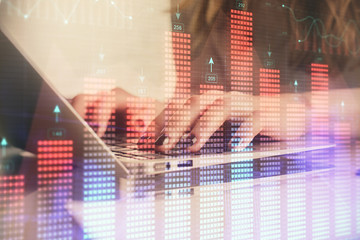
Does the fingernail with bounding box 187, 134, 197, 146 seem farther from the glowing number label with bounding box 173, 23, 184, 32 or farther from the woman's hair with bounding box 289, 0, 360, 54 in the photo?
the woman's hair with bounding box 289, 0, 360, 54

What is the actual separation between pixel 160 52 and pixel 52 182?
2.14 feet

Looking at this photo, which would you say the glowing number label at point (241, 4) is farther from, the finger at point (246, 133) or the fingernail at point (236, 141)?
the fingernail at point (236, 141)

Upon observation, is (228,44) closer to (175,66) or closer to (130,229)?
(175,66)

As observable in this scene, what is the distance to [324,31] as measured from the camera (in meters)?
1.55

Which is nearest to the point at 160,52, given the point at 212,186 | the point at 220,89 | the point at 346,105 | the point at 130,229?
the point at 220,89

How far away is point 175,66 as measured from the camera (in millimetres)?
1253

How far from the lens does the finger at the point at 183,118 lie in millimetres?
1242

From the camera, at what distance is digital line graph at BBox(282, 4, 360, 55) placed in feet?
4.92

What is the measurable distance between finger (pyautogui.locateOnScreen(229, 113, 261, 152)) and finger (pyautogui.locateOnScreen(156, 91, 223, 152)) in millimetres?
185

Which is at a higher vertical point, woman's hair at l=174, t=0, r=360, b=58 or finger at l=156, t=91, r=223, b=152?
woman's hair at l=174, t=0, r=360, b=58

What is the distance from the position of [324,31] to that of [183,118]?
0.91 m

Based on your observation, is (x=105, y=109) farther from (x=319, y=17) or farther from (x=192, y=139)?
(x=319, y=17)

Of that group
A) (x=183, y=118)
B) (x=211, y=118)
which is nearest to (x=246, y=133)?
(x=211, y=118)

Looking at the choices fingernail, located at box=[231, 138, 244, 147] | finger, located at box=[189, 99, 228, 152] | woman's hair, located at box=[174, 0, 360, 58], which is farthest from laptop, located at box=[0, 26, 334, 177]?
woman's hair, located at box=[174, 0, 360, 58]
